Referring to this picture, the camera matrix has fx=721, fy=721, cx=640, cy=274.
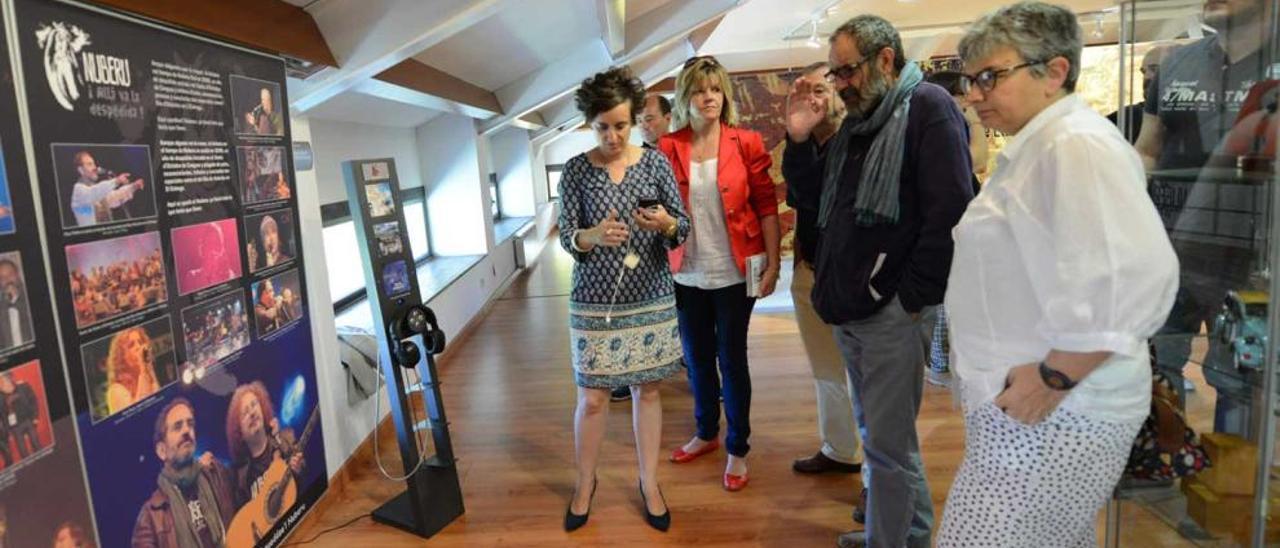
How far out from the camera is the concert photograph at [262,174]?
2.05 meters

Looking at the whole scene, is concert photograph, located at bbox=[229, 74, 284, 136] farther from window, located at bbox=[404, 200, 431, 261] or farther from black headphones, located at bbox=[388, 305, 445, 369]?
window, located at bbox=[404, 200, 431, 261]

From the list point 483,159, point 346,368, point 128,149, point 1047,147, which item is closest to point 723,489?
point 346,368

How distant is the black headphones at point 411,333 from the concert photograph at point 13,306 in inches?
42.2

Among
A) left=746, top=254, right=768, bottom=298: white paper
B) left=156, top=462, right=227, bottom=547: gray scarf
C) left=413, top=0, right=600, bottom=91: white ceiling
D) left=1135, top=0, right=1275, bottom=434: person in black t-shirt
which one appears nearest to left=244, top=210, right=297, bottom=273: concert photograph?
left=156, top=462, right=227, bottom=547: gray scarf

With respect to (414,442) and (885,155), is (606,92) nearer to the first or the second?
(885,155)

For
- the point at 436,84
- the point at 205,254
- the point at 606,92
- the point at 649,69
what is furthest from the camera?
the point at 649,69

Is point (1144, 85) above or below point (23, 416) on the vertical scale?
above

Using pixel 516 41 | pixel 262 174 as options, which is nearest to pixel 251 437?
pixel 262 174

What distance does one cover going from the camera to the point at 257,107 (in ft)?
6.98

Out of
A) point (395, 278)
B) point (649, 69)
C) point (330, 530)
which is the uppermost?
point (649, 69)

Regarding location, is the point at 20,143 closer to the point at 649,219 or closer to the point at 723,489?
the point at 649,219

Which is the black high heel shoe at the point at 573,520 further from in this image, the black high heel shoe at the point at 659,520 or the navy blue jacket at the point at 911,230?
the navy blue jacket at the point at 911,230

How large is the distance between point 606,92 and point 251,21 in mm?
1062

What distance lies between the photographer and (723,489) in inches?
101
